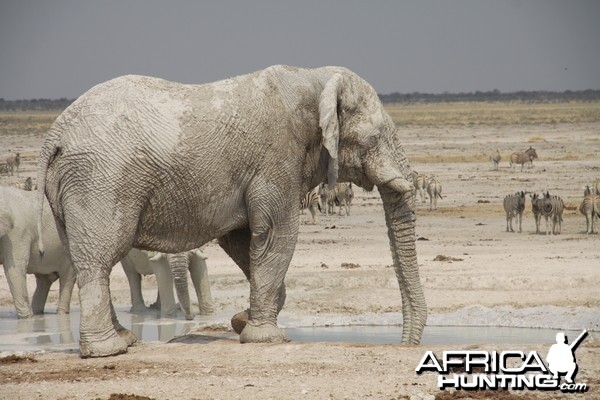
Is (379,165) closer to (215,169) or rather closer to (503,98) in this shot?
(215,169)

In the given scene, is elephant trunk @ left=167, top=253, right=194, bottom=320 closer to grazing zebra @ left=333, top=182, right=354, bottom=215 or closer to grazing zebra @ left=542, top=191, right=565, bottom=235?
grazing zebra @ left=542, top=191, right=565, bottom=235

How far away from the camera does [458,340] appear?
1116cm

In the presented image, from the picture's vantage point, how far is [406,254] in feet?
31.7

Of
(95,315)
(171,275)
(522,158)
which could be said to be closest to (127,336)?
(95,315)

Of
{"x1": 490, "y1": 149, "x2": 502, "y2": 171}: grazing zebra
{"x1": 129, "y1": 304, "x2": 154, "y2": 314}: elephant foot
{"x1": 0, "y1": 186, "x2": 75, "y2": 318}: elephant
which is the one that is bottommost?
{"x1": 129, "y1": 304, "x2": 154, "y2": 314}: elephant foot

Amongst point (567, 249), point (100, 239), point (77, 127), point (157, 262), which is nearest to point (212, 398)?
point (100, 239)

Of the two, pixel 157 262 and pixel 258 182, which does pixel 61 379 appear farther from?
pixel 157 262

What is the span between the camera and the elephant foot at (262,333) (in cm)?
928

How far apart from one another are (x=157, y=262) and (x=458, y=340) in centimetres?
343

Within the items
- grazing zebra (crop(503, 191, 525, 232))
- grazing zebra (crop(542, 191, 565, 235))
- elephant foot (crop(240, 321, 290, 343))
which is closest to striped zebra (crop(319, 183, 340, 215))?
grazing zebra (crop(503, 191, 525, 232))

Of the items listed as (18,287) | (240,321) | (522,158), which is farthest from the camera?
(522,158)

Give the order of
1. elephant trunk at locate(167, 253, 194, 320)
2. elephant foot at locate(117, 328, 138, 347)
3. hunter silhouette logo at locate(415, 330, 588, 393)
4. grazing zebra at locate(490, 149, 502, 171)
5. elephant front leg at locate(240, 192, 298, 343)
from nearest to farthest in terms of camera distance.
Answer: hunter silhouette logo at locate(415, 330, 588, 393) → elephant front leg at locate(240, 192, 298, 343) → elephant foot at locate(117, 328, 138, 347) → elephant trunk at locate(167, 253, 194, 320) → grazing zebra at locate(490, 149, 502, 171)

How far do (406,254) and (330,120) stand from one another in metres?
1.29

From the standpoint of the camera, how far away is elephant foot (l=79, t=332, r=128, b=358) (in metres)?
8.82
